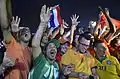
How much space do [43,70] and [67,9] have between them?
166cm

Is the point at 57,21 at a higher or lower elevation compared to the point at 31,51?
higher

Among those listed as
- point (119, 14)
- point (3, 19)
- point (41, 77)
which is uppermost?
point (119, 14)

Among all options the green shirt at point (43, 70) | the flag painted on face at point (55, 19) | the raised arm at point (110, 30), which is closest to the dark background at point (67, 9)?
the flag painted on face at point (55, 19)

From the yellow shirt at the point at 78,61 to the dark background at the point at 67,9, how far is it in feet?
3.38

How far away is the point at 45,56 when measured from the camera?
3178 millimetres

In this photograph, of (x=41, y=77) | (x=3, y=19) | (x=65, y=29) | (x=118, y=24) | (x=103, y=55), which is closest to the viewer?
(x=41, y=77)

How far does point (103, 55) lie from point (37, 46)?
0.64 metres

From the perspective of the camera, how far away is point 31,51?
3.37 m

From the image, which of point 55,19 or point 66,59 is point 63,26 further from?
point 66,59

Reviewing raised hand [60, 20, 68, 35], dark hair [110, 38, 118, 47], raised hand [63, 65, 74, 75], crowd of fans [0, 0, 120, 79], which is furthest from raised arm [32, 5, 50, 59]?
dark hair [110, 38, 118, 47]

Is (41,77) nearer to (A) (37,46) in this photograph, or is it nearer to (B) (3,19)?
(A) (37,46)

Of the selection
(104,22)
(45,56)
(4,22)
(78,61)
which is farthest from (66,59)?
(104,22)

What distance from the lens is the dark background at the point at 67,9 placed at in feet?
14.3

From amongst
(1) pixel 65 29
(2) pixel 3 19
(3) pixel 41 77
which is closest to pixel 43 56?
(3) pixel 41 77
